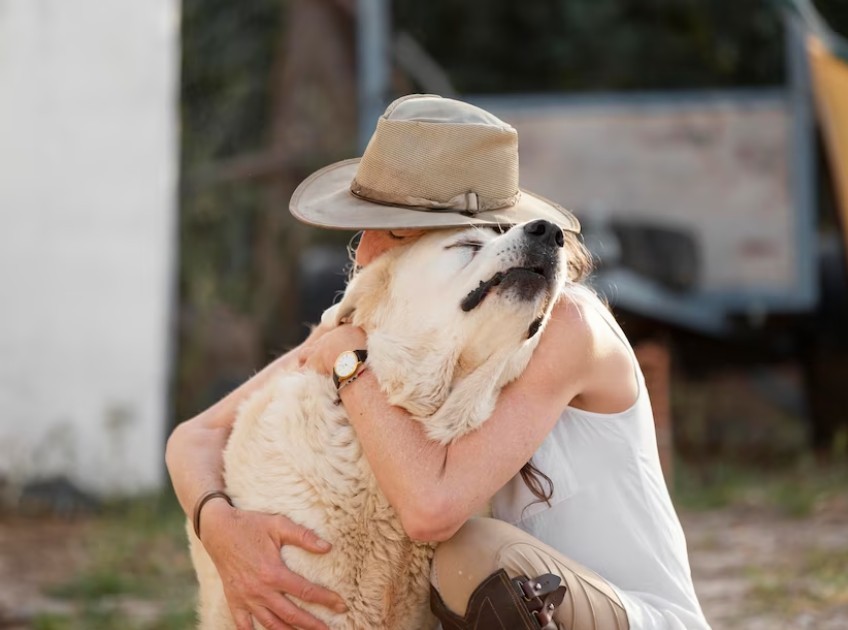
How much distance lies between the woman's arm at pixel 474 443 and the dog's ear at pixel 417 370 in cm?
4

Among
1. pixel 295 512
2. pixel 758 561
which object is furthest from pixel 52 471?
pixel 295 512

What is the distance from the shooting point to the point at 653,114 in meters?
6.92

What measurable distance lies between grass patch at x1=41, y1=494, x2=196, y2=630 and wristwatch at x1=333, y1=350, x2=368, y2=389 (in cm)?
174

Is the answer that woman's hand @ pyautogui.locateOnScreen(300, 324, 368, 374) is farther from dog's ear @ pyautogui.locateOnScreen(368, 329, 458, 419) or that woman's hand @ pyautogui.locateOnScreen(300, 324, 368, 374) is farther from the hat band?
the hat band

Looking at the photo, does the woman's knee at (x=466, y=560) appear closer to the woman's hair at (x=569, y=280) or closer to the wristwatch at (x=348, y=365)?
the woman's hair at (x=569, y=280)

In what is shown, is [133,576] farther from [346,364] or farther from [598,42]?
[598,42]

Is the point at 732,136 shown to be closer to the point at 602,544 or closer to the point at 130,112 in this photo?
the point at 130,112

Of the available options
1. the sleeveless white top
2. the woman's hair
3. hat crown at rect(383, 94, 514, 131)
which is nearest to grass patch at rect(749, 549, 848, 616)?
the sleeveless white top

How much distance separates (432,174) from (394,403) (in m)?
0.48

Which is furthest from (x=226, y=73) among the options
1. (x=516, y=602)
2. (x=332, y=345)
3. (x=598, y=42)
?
Result: (x=516, y=602)

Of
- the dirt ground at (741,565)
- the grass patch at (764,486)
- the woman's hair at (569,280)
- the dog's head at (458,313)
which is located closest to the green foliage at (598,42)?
the grass patch at (764,486)

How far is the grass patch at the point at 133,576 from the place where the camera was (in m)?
4.13

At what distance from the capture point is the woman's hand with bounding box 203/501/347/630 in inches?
101

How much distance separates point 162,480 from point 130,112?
1889 mm
